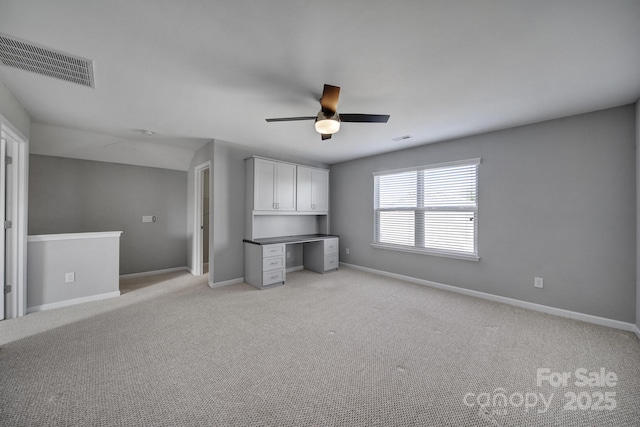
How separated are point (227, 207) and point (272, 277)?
1443 millimetres

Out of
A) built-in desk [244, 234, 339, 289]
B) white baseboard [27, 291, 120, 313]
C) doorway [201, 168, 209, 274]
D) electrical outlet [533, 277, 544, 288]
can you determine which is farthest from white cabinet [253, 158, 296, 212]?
electrical outlet [533, 277, 544, 288]

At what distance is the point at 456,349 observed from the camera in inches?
90.4

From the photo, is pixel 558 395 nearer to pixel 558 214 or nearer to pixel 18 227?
pixel 558 214

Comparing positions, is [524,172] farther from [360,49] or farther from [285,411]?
[285,411]

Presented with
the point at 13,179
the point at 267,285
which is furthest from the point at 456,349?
the point at 13,179

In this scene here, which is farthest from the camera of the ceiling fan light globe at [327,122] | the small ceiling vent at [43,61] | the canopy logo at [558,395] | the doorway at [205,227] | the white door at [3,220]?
the doorway at [205,227]

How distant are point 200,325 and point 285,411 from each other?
1618 millimetres

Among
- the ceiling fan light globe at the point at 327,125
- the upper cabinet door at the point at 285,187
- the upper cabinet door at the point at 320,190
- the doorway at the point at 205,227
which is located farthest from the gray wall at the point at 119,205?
the ceiling fan light globe at the point at 327,125

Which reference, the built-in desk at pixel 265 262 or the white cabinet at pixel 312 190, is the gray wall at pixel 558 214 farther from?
the built-in desk at pixel 265 262

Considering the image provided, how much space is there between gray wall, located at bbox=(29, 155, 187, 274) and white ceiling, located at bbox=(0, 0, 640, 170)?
117 centimetres

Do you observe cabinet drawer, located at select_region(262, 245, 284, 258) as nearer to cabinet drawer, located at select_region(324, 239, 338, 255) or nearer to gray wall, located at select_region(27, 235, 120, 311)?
cabinet drawer, located at select_region(324, 239, 338, 255)

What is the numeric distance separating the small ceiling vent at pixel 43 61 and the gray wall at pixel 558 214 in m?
4.45

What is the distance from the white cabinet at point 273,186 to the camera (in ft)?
14.4

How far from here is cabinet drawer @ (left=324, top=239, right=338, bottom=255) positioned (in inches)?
201
